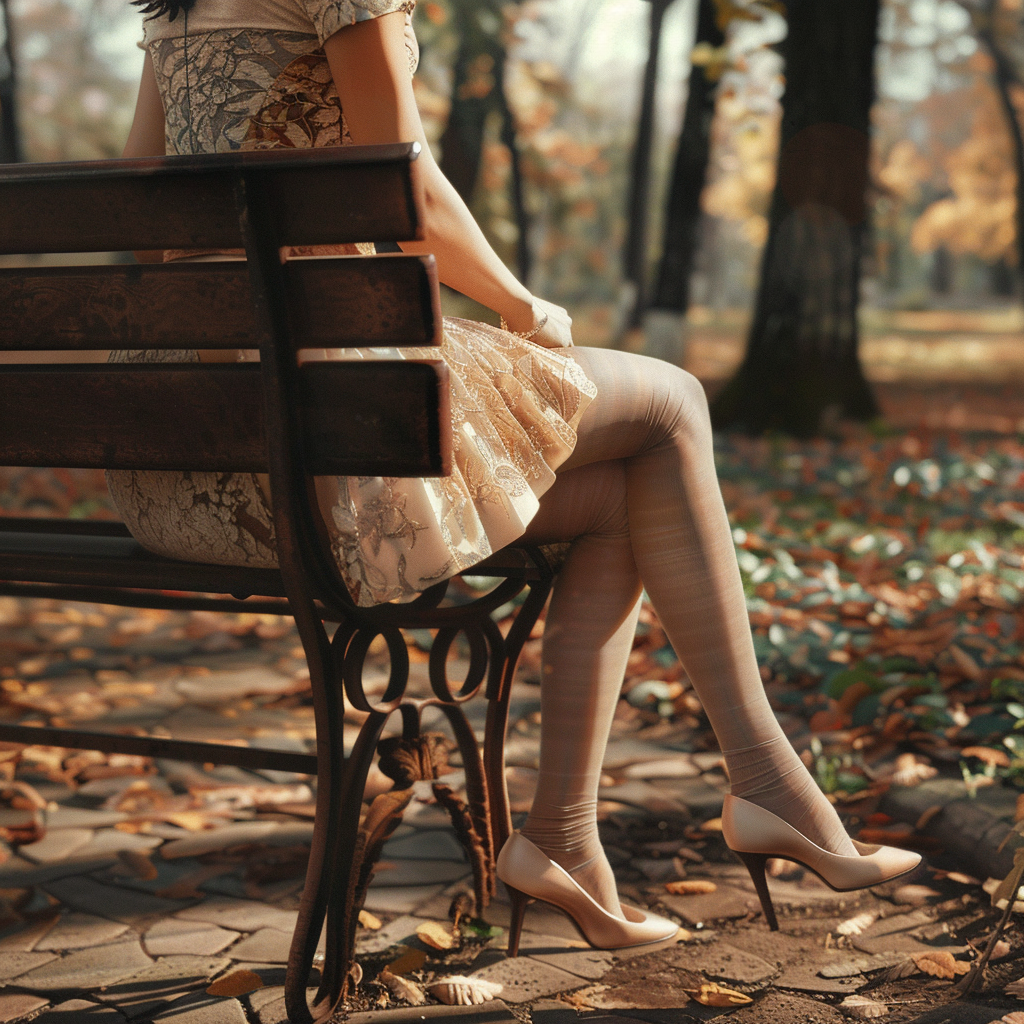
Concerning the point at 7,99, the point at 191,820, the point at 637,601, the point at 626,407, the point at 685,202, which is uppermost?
the point at 7,99

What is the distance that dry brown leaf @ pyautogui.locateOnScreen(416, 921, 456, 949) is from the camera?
7.02ft

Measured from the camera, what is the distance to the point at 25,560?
6.35 ft

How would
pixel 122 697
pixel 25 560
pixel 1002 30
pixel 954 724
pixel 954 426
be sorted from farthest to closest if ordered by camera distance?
pixel 1002 30, pixel 954 426, pixel 122 697, pixel 954 724, pixel 25 560

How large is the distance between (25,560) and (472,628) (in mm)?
806

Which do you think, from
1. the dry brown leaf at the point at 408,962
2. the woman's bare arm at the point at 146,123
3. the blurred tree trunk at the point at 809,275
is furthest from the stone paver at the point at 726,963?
the blurred tree trunk at the point at 809,275

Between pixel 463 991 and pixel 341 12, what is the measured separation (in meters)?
1.55

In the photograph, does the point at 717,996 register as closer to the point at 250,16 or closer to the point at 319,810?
the point at 319,810

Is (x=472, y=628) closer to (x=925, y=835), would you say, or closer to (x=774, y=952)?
(x=774, y=952)

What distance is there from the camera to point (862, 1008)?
188 cm

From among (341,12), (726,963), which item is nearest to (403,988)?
(726,963)

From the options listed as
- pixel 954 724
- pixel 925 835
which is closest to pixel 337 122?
pixel 925 835

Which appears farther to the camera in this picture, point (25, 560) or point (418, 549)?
point (25, 560)

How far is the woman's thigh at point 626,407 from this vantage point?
1849mm

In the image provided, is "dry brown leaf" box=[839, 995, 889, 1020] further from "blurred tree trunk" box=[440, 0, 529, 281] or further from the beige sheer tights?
"blurred tree trunk" box=[440, 0, 529, 281]
